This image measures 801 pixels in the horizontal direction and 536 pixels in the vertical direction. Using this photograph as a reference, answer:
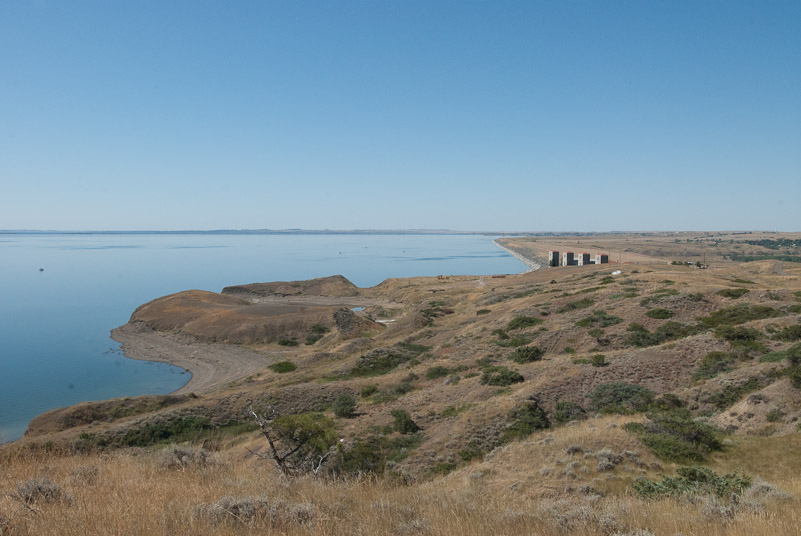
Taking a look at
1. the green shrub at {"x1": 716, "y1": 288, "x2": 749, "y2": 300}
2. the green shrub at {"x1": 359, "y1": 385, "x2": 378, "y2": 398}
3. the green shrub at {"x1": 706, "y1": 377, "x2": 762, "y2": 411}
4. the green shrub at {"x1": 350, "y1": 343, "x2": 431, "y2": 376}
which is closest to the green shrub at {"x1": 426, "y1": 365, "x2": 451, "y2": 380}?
the green shrub at {"x1": 359, "y1": 385, "x2": 378, "y2": 398}

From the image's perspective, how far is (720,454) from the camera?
1219 centimetres

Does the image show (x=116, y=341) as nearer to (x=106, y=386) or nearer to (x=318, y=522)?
(x=106, y=386)

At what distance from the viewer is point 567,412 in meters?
17.8

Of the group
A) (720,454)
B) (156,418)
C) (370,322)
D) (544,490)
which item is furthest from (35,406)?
(720,454)

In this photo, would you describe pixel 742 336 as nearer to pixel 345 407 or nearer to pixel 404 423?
pixel 404 423

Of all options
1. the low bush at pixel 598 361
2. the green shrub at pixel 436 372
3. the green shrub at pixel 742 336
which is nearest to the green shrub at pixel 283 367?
the green shrub at pixel 436 372

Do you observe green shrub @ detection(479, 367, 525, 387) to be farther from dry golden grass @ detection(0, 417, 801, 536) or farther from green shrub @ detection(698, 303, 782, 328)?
dry golden grass @ detection(0, 417, 801, 536)

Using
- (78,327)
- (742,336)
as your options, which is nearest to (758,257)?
(742,336)

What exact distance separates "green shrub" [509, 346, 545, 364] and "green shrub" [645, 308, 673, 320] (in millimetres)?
7945

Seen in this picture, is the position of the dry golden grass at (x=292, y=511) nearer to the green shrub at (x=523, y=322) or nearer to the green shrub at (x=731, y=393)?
the green shrub at (x=731, y=393)

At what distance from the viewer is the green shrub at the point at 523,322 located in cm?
3406

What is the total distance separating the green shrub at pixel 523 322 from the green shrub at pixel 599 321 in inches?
168

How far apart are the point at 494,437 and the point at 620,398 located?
5796mm

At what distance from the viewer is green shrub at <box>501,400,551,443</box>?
52.6 feet
